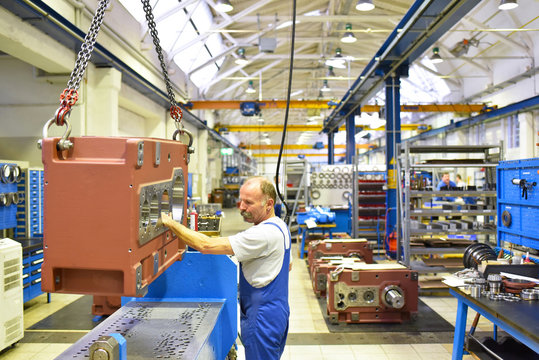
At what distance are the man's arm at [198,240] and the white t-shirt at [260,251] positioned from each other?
57mm

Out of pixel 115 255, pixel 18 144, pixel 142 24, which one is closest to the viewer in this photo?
pixel 115 255

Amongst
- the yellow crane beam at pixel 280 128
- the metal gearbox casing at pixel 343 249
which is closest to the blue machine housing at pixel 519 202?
the metal gearbox casing at pixel 343 249

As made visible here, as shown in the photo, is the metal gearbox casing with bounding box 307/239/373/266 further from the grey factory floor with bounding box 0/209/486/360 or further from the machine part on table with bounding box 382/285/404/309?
the machine part on table with bounding box 382/285/404/309

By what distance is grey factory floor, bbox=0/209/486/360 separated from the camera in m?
3.59

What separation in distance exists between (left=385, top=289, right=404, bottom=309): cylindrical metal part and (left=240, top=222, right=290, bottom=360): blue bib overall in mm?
2388

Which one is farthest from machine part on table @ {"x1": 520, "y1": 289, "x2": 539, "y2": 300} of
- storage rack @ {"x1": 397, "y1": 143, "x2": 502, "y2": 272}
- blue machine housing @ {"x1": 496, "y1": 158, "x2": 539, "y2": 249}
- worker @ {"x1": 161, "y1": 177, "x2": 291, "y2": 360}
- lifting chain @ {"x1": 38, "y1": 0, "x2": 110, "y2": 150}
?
storage rack @ {"x1": 397, "y1": 143, "x2": 502, "y2": 272}

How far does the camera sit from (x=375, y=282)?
435cm

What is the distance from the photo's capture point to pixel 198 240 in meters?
1.85

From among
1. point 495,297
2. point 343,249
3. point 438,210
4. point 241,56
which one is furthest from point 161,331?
point 241,56

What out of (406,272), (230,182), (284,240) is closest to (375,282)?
(406,272)

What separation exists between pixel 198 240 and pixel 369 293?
3067 millimetres

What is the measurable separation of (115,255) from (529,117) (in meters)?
12.4

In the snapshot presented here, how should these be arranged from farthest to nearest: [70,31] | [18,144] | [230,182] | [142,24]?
[230,182]
[142,24]
[18,144]
[70,31]

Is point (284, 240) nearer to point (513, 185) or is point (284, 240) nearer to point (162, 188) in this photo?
point (162, 188)
